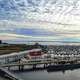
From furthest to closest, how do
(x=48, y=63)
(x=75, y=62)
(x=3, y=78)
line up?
(x=75, y=62)
(x=48, y=63)
(x=3, y=78)

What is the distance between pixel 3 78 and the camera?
1192 inches

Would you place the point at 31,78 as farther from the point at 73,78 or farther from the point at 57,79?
the point at 73,78

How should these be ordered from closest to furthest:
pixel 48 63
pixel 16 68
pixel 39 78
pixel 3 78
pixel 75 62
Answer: pixel 3 78, pixel 39 78, pixel 16 68, pixel 48 63, pixel 75 62

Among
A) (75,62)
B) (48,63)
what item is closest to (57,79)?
(48,63)

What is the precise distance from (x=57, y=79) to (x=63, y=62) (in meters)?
17.5

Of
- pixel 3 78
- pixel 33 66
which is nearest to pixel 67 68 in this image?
pixel 33 66

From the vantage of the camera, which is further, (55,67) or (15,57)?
(15,57)

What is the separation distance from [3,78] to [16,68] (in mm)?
19644

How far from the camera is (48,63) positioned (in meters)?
54.2

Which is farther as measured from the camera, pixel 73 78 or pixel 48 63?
Answer: pixel 48 63

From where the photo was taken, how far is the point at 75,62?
194 feet

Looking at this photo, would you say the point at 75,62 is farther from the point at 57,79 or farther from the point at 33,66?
the point at 57,79

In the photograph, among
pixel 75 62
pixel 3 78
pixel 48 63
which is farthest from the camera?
pixel 75 62

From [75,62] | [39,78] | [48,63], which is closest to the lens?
[39,78]
